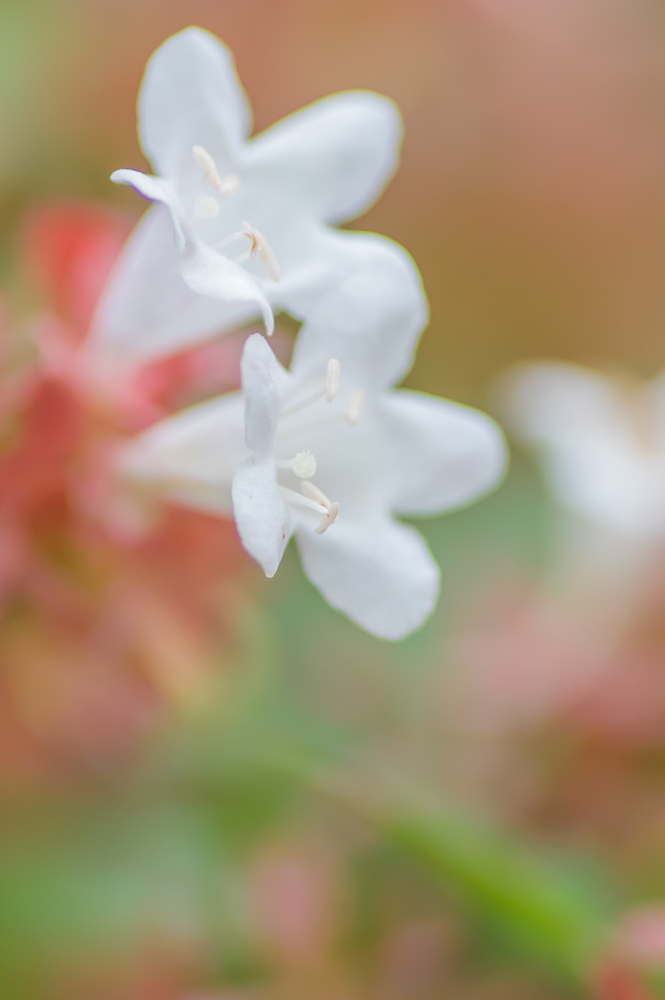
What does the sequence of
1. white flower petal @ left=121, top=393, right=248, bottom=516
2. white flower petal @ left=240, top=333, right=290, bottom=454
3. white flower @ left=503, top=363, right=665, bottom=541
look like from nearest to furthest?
white flower petal @ left=240, top=333, right=290, bottom=454
white flower petal @ left=121, top=393, right=248, bottom=516
white flower @ left=503, top=363, right=665, bottom=541

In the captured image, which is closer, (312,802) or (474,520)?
(312,802)

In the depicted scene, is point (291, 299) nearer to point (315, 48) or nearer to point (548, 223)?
point (315, 48)

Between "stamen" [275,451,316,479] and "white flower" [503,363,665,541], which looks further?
"white flower" [503,363,665,541]

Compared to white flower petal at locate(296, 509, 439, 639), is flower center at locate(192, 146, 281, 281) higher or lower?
higher

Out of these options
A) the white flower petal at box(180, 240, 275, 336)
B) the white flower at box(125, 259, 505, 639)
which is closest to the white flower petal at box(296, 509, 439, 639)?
the white flower at box(125, 259, 505, 639)

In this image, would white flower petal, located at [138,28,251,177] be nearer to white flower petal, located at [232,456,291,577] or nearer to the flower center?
the flower center

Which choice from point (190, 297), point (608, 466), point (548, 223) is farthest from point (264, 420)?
point (548, 223)
